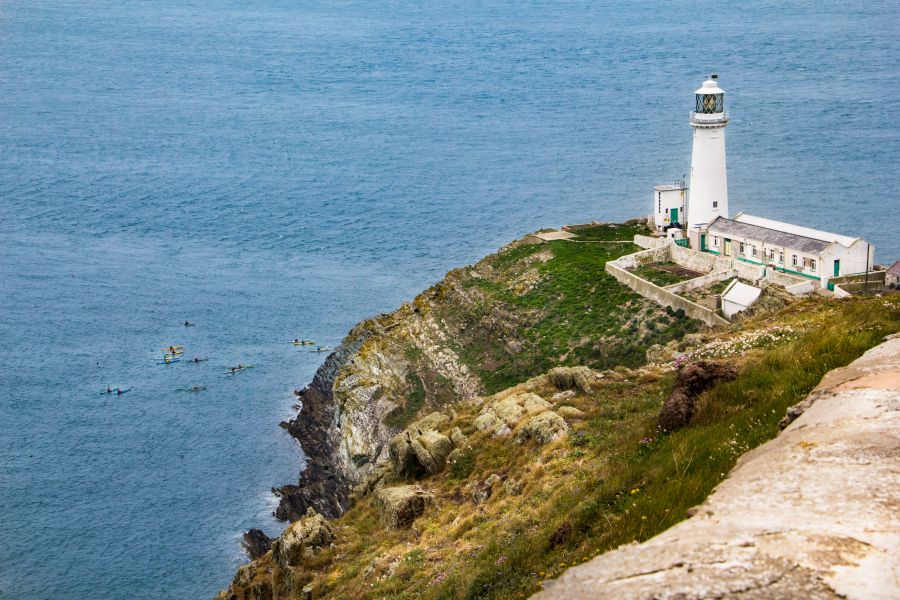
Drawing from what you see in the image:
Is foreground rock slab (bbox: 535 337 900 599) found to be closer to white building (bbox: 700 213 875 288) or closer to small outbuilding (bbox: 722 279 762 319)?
small outbuilding (bbox: 722 279 762 319)

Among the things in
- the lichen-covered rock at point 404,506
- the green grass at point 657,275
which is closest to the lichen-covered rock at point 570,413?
the lichen-covered rock at point 404,506

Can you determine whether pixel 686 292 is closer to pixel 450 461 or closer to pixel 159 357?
pixel 450 461

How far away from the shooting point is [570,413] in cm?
3127

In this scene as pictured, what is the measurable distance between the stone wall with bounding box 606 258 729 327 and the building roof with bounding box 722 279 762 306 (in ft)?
3.66

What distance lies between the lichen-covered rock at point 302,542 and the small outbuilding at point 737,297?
25.2 meters

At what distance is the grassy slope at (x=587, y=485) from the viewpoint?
745 inches

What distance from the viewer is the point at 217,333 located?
85.8m

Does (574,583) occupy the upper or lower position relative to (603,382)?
upper

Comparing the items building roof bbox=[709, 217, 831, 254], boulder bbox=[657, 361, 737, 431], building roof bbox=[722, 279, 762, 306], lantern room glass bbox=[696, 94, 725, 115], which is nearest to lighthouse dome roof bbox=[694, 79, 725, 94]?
lantern room glass bbox=[696, 94, 725, 115]

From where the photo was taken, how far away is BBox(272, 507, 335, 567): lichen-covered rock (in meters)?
31.5

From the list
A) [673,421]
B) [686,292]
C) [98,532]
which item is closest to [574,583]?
[673,421]

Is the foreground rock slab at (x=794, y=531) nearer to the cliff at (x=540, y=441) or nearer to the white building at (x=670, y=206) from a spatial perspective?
the cliff at (x=540, y=441)

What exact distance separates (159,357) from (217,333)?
5860 mm

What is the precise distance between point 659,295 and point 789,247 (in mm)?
7347
